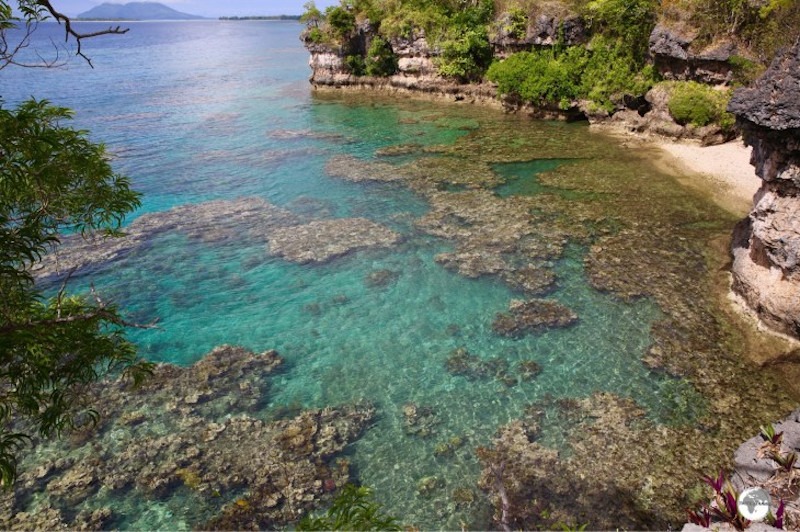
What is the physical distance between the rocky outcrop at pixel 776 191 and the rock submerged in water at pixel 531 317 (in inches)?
257

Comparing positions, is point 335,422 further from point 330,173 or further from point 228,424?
point 330,173

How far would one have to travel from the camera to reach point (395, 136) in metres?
43.6

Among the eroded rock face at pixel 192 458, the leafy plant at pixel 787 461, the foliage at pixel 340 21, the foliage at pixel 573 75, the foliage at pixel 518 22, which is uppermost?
the foliage at pixel 340 21

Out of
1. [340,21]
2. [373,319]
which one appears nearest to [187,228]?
[373,319]

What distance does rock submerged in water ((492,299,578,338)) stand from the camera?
18188 mm

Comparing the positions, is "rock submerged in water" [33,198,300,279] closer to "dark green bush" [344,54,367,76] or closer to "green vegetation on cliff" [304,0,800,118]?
"green vegetation on cliff" [304,0,800,118]

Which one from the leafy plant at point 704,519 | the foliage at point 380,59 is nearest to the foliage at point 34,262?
the leafy plant at point 704,519

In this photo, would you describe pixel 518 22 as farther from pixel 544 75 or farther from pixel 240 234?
pixel 240 234

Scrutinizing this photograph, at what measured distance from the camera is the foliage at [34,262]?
6.79 meters

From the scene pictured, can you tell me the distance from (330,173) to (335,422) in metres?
24.0

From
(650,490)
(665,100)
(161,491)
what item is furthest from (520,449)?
(665,100)

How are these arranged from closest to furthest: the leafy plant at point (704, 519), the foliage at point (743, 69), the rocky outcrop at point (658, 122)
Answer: the leafy plant at point (704, 519)
the foliage at point (743, 69)
the rocky outcrop at point (658, 122)

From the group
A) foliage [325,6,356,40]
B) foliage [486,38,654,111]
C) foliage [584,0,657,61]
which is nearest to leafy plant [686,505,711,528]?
foliage [486,38,654,111]

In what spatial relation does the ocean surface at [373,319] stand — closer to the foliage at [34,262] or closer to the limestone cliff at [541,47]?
the limestone cliff at [541,47]
